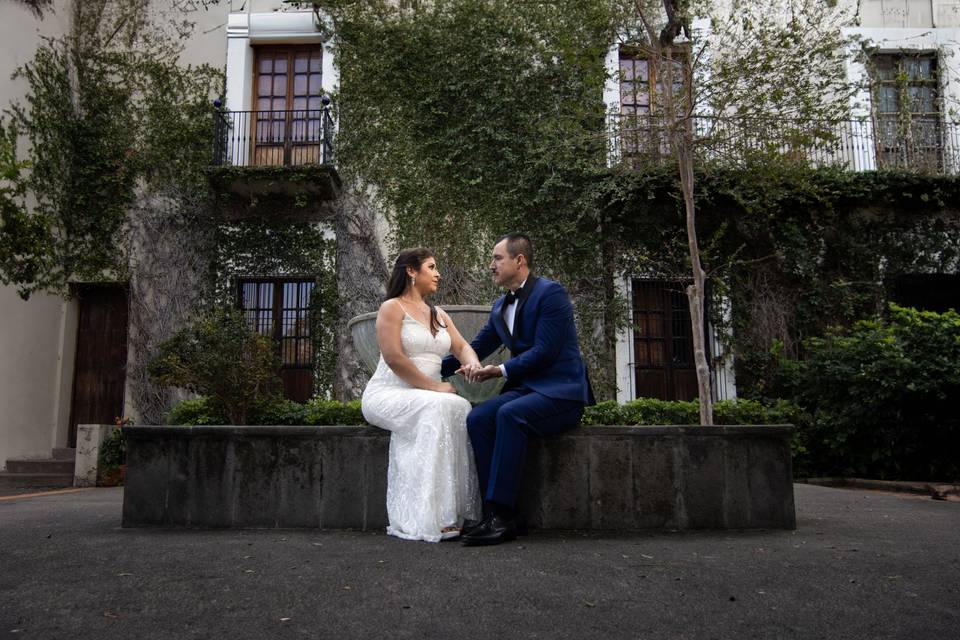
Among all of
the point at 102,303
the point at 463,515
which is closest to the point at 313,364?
the point at 102,303

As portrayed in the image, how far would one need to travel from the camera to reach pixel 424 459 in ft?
13.3

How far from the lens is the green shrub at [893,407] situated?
8.15 metres

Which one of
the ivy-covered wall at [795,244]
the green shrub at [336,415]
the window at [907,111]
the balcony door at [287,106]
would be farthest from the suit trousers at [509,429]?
the window at [907,111]

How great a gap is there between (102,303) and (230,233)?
2469mm

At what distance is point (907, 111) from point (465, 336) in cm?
1055

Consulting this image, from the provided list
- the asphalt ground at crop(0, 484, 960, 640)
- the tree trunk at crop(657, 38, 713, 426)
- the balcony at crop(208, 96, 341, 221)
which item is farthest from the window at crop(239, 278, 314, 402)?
the asphalt ground at crop(0, 484, 960, 640)

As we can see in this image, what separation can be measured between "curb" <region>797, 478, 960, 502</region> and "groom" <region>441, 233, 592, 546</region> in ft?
15.6

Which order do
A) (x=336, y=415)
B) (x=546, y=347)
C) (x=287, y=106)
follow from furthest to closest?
(x=287, y=106)
(x=336, y=415)
(x=546, y=347)

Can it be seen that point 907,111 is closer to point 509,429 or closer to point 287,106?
point 287,106

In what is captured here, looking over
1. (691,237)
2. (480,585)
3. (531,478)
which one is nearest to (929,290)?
(691,237)

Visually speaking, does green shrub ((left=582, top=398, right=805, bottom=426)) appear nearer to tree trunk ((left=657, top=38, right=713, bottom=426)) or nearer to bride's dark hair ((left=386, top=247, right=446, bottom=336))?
tree trunk ((left=657, top=38, right=713, bottom=426))

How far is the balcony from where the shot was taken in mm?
11805

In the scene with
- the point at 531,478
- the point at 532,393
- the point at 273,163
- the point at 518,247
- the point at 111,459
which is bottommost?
the point at 111,459

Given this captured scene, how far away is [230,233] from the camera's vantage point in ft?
40.5
